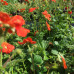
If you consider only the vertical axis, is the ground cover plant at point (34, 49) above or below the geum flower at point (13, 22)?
below

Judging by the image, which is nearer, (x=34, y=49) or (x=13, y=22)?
(x=13, y=22)

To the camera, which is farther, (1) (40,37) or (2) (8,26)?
(1) (40,37)

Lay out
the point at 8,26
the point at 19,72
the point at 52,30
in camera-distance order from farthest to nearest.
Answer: the point at 52,30 → the point at 19,72 → the point at 8,26

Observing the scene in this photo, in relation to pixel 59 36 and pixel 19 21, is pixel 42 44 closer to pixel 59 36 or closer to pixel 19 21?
pixel 59 36

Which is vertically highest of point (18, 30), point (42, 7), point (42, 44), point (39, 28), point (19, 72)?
point (42, 7)

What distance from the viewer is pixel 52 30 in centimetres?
249

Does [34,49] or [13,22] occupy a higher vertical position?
[13,22]

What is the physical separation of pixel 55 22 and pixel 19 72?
1.48 metres

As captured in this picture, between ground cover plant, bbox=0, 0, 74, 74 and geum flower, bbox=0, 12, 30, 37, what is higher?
geum flower, bbox=0, 12, 30, 37

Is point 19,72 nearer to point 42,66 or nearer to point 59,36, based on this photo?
point 42,66

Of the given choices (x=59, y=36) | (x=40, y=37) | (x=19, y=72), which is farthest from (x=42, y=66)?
(x=59, y=36)

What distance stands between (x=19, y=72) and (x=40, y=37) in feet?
2.54

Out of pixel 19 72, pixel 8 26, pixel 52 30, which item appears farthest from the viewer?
pixel 52 30

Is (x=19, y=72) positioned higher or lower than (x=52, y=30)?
lower
